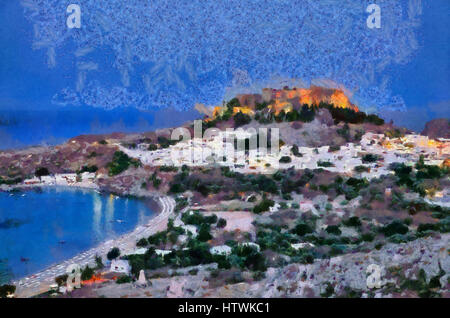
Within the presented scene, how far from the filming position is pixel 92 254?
624 cm

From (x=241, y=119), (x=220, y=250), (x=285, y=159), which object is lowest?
(x=220, y=250)

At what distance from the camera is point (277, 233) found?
21.6ft

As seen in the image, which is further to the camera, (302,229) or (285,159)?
(285,159)

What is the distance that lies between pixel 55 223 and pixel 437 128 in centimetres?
592

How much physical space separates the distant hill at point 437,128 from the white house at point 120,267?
16.5 ft

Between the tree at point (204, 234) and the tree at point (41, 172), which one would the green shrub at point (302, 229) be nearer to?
the tree at point (204, 234)

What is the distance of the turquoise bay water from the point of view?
6227mm

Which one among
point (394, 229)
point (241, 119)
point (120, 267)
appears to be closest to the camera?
point (120, 267)

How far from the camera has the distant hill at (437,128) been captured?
7.95 meters

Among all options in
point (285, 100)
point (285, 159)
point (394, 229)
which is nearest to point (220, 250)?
point (394, 229)

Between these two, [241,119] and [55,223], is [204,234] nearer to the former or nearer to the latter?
[55,223]

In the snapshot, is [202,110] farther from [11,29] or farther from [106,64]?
[11,29]

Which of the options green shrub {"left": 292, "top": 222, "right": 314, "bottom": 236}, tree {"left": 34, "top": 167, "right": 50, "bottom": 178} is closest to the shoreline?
green shrub {"left": 292, "top": 222, "right": 314, "bottom": 236}

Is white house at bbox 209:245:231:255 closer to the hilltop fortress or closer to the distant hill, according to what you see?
the distant hill
